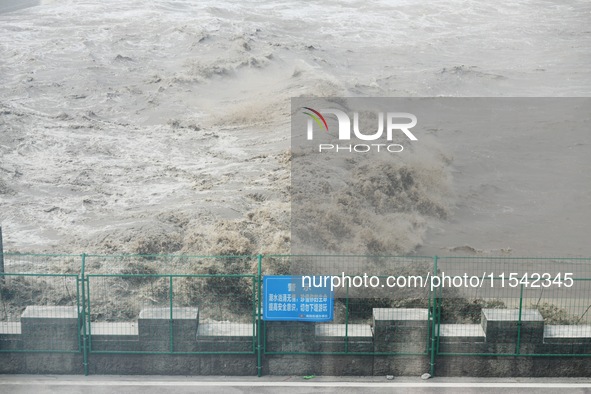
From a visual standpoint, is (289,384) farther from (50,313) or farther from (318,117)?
(318,117)

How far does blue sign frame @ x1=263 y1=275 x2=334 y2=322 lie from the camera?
14.6 m

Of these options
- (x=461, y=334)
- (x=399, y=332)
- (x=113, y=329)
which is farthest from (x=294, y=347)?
(x=113, y=329)

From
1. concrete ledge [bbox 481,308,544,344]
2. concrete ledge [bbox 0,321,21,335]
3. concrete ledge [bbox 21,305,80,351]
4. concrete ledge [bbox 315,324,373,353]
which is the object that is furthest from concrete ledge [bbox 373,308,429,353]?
concrete ledge [bbox 0,321,21,335]

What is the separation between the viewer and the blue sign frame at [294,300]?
47.8ft

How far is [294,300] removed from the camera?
1459cm

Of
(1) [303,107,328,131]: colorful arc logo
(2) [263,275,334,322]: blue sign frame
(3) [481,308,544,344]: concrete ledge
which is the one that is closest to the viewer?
(2) [263,275,334,322]: blue sign frame

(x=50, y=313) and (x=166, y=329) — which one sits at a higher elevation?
(x=50, y=313)

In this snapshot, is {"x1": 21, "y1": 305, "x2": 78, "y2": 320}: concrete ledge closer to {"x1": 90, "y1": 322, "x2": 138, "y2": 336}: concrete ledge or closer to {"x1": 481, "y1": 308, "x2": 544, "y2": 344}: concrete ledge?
{"x1": 90, "y1": 322, "x2": 138, "y2": 336}: concrete ledge

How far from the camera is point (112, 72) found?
4878 centimetres

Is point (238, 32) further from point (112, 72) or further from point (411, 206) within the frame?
point (411, 206)

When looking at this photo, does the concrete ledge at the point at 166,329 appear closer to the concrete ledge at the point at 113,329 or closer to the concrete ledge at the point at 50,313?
the concrete ledge at the point at 113,329

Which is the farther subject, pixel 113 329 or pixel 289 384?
pixel 113 329

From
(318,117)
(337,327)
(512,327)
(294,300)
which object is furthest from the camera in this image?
(318,117)

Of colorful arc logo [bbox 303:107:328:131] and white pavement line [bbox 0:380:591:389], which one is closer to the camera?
white pavement line [bbox 0:380:591:389]
